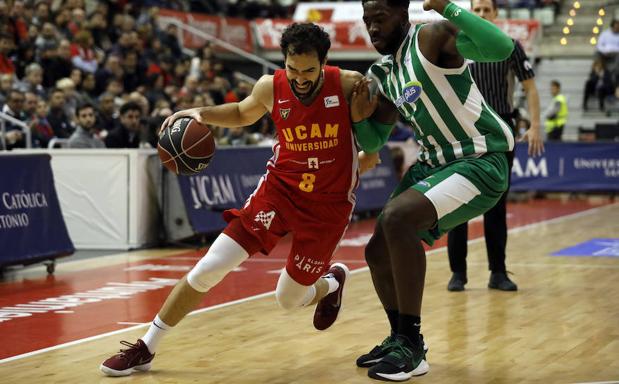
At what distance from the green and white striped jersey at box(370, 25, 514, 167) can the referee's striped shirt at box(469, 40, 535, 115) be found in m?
2.53

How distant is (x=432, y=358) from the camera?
225 inches

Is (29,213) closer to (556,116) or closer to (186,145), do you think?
(186,145)

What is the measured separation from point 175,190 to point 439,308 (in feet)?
15.2

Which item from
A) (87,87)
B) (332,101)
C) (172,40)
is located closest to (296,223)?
(332,101)

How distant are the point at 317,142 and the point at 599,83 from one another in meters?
19.4

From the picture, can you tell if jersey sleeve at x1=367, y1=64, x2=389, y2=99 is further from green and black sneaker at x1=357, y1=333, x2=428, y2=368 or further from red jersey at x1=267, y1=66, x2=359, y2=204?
green and black sneaker at x1=357, y1=333, x2=428, y2=368

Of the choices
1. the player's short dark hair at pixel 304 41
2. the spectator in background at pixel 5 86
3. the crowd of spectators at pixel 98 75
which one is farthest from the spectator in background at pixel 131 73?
the player's short dark hair at pixel 304 41

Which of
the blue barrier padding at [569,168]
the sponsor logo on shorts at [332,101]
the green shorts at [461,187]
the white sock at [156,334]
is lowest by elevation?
the blue barrier padding at [569,168]

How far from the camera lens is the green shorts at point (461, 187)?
521 centimetres

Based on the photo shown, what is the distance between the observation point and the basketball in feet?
17.5

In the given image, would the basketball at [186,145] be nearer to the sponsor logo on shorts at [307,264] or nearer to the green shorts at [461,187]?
the sponsor logo on shorts at [307,264]

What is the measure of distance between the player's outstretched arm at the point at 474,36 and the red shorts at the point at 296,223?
3.44 ft

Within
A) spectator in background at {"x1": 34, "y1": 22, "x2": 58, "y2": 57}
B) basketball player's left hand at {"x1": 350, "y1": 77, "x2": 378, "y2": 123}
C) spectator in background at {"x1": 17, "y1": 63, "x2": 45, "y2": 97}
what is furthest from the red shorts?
spectator in background at {"x1": 34, "y1": 22, "x2": 58, "y2": 57}

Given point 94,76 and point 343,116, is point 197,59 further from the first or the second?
point 343,116
